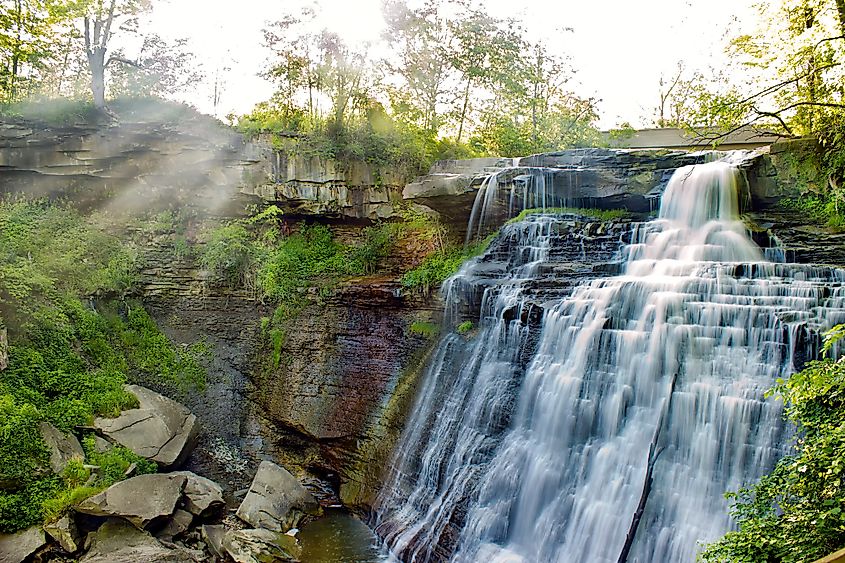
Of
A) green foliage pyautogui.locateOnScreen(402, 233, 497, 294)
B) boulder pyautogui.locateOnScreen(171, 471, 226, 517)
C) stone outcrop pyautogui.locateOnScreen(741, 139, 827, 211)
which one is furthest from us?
green foliage pyautogui.locateOnScreen(402, 233, 497, 294)

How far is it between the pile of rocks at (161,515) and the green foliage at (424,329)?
383cm

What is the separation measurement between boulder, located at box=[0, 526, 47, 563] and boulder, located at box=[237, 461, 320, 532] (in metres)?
3.00

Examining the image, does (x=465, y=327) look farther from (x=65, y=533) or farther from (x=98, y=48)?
(x=98, y=48)

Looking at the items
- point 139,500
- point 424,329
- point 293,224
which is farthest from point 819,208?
point 139,500

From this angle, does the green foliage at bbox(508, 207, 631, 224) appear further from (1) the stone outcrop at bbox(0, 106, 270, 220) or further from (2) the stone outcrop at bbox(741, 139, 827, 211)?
(1) the stone outcrop at bbox(0, 106, 270, 220)

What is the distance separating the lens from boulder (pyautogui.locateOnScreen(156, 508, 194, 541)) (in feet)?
29.7

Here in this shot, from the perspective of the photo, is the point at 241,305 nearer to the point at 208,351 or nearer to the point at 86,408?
the point at 208,351

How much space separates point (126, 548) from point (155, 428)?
10.6 feet

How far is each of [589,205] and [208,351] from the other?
9824 millimetres

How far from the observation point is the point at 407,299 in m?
12.3

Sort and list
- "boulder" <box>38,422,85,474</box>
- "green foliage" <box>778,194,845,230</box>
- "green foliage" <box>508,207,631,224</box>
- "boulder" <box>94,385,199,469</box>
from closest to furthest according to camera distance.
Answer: "boulder" <box>38,422,85,474</box>
"green foliage" <box>778,194,845,230</box>
"boulder" <box>94,385,199,469</box>
"green foliage" <box>508,207,631,224</box>

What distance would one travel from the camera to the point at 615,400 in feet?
25.9

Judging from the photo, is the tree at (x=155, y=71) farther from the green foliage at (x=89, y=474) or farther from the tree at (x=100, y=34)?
the green foliage at (x=89, y=474)

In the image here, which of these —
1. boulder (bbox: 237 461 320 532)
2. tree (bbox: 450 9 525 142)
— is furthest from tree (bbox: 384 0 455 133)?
boulder (bbox: 237 461 320 532)
